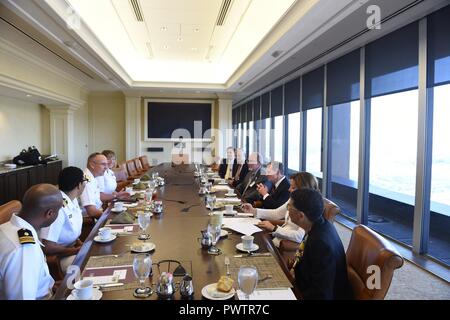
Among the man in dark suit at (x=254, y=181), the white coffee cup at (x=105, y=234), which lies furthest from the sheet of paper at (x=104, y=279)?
the man in dark suit at (x=254, y=181)

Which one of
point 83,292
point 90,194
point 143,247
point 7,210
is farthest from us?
point 90,194

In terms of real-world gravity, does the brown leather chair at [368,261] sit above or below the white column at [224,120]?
below

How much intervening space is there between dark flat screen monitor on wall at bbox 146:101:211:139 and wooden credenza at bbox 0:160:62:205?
3172 mm

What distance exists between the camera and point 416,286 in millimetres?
3111

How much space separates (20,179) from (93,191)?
356cm

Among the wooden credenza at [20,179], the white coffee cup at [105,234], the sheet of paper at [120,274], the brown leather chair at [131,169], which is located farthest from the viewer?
the brown leather chair at [131,169]

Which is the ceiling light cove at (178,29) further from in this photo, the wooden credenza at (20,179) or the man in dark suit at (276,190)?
the wooden credenza at (20,179)

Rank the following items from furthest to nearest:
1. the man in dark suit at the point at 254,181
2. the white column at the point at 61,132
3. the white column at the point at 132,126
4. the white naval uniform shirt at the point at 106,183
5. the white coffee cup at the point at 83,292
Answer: the white column at the point at 132,126
the white column at the point at 61,132
the white naval uniform shirt at the point at 106,183
the man in dark suit at the point at 254,181
the white coffee cup at the point at 83,292

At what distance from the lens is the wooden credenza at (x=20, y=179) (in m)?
5.66

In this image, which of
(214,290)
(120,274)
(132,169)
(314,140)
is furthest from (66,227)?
(314,140)

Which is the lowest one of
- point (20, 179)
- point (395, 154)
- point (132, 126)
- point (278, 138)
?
point (20, 179)

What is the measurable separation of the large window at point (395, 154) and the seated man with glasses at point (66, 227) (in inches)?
145

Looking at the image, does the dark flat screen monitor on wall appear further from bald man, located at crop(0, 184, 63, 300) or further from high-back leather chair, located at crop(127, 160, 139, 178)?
bald man, located at crop(0, 184, 63, 300)

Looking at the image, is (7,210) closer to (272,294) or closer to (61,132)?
(272,294)
